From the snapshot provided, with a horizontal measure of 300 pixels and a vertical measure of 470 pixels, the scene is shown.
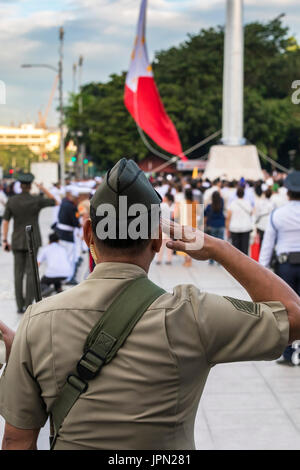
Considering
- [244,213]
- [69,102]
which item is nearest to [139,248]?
[244,213]

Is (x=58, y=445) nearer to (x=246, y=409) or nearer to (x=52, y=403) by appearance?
(x=52, y=403)

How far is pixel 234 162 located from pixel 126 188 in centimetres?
3295

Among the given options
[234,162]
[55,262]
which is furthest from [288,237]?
[234,162]

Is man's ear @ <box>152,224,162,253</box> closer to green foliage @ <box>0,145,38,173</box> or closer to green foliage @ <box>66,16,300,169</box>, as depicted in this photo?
green foliage @ <box>66,16,300,169</box>

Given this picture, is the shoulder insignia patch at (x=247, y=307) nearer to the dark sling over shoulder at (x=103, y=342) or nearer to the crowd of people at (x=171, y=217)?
the dark sling over shoulder at (x=103, y=342)

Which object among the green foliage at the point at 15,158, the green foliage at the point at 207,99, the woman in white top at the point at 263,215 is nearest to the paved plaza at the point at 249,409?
the woman in white top at the point at 263,215

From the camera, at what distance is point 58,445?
192 cm

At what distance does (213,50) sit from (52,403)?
58.5 metres

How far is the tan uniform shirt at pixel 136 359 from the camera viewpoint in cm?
186

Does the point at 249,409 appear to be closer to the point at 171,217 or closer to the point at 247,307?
the point at 247,307

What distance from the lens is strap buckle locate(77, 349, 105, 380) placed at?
6.07 ft

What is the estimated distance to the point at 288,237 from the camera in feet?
23.0

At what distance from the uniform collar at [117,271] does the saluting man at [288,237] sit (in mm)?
5038

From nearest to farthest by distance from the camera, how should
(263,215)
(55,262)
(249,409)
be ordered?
1. (249,409)
2. (55,262)
3. (263,215)
